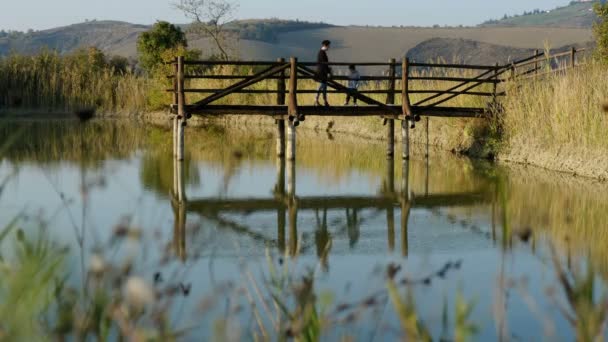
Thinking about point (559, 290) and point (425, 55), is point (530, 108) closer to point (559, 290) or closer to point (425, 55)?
point (559, 290)

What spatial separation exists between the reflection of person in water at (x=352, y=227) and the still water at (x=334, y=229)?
0.03 m

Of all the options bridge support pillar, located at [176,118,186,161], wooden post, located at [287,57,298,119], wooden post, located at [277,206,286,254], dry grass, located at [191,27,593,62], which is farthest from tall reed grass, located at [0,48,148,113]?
dry grass, located at [191,27,593,62]

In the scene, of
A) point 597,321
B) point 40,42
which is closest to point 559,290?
point 597,321

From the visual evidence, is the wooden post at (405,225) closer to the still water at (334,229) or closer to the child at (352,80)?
the still water at (334,229)

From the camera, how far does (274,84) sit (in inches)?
1053

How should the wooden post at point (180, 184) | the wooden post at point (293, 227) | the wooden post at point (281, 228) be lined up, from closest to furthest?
the wooden post at point (293, 227) < the wooden post at point (281, 228) < the wooden post at point (180, 184)

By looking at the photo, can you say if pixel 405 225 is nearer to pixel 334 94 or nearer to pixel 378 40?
pixel 334 94

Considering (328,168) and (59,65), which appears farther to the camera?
(59,65)

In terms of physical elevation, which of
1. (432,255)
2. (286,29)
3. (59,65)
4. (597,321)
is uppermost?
(286,29)

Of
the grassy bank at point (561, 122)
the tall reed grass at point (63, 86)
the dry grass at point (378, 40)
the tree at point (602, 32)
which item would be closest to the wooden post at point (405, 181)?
the grassy bank at point (561, 122)

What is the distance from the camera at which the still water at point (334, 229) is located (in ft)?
12.6

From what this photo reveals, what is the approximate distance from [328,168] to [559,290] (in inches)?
394

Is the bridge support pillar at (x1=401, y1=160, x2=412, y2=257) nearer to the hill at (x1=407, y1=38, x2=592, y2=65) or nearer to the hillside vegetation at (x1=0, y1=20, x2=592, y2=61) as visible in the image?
the hill at (x1=407, y1=38, x2=592, y2=65)

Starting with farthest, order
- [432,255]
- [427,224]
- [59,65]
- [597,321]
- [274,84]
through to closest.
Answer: [59,65], [274,84], [427,224], [432,255], [597,321]
